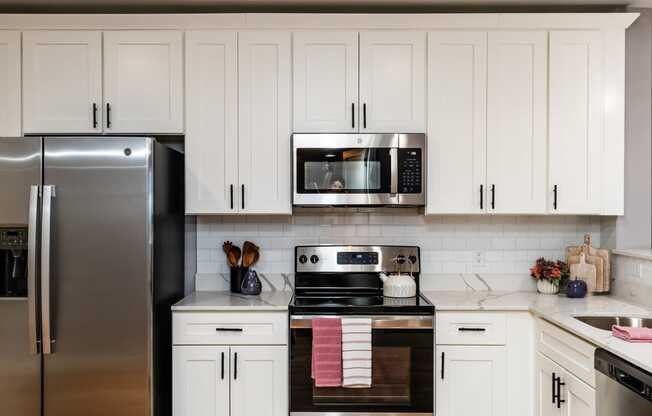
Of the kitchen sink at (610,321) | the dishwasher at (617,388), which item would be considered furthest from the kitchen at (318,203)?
the dishwasher at (617,388)

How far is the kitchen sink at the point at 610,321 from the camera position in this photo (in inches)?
95.0

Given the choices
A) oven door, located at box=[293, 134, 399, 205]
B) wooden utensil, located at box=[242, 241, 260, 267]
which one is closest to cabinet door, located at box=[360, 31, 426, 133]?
oven door, located at box=[293, 134, 399, 205]

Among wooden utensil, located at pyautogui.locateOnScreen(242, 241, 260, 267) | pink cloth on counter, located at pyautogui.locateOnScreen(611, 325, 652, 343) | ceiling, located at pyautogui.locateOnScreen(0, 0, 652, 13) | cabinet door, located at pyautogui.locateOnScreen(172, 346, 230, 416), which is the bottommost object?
cabinet door, located at pyautogui.locateOnScreen(172, 346, 230, 416)

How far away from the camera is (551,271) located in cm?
302

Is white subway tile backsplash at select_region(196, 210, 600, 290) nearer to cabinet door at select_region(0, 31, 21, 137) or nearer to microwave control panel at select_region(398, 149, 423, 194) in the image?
microwave control panel at select_region(398, 149, 423, 194)

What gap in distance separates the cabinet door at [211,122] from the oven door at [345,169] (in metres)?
0.39

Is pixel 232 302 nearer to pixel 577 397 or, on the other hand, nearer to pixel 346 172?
pixel 346 172

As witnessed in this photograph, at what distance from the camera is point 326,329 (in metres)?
2.58

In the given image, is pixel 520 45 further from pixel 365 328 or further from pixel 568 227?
pixel 365 328

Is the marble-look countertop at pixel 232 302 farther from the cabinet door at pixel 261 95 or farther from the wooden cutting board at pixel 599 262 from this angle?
the wooden cutting board at pixel 599 262

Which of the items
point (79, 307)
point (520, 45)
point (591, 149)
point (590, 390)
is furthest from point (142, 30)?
point (590, 390)

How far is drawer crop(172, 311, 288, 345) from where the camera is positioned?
8.76 feet

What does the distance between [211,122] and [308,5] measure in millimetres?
937

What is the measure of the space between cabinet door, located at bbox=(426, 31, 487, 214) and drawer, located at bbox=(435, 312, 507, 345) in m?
0.62
